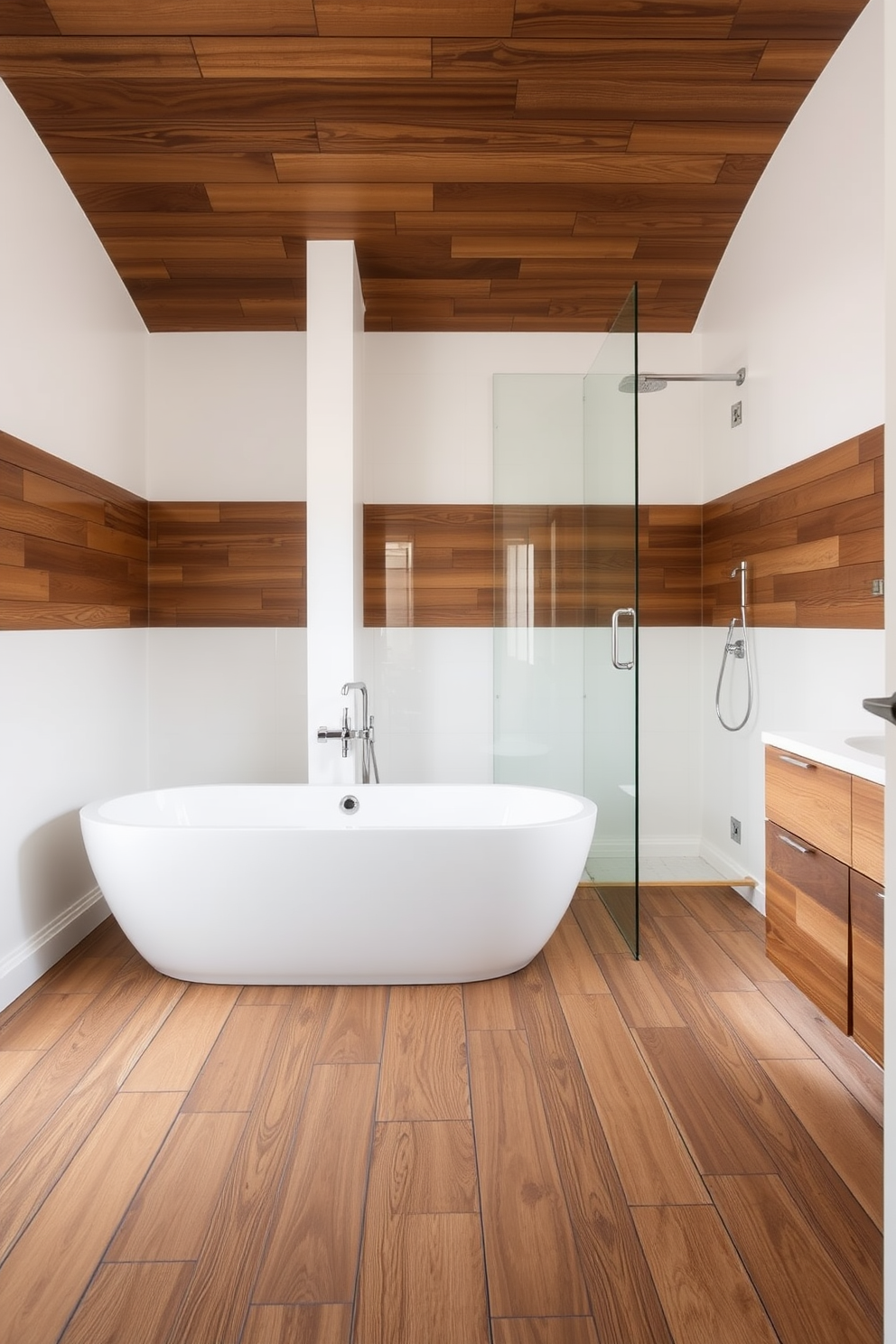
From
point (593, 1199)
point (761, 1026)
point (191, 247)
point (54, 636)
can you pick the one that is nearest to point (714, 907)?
point (761, 1026)

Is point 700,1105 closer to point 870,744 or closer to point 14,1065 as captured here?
point 870,744

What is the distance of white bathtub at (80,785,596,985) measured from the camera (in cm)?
259

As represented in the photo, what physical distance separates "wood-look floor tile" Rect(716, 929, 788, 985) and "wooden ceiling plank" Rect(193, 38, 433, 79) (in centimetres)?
300

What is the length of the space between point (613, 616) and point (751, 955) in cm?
124

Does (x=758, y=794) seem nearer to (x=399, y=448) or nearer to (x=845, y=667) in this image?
(x=845, y=667)

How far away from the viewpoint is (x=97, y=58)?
2.73 m

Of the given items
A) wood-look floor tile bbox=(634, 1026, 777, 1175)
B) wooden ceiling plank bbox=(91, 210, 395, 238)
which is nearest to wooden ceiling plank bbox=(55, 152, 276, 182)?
wooden ceiling plank bbox=(91, 210, 395, 238)

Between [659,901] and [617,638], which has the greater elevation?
[617,638]

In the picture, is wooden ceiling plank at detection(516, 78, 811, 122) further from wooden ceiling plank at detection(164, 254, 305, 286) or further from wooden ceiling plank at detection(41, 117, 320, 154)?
wooden ceiling plank at detection(164, 254, 305, 286)

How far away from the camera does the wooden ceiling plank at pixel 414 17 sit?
2.59m

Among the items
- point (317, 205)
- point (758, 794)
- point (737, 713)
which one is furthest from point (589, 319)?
A: point (758, 794)

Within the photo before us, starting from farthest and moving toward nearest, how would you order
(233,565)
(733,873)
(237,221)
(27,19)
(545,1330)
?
1. (233,565)
2. (733,873)
3. (237,221)
4. (27,19)
5. (545,1330)

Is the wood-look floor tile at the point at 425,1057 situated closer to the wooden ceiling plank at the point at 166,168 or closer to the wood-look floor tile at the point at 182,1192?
the wood-look floor tile at the point at 182,1192

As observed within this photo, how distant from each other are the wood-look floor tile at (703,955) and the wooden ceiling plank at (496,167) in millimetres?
2731
